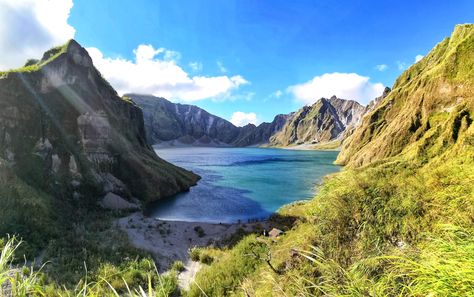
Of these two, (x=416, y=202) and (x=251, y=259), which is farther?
(x=251, y=259)

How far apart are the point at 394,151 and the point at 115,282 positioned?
6975 centimetres

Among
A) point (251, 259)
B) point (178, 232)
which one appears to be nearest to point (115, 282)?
point (251, 259)

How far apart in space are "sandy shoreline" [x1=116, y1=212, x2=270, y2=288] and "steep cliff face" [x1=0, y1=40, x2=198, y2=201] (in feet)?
36.2

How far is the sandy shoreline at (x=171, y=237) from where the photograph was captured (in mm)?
20242

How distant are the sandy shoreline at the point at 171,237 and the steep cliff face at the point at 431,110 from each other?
16.4 meters

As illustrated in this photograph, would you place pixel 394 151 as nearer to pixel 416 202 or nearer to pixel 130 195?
pixel 130 195

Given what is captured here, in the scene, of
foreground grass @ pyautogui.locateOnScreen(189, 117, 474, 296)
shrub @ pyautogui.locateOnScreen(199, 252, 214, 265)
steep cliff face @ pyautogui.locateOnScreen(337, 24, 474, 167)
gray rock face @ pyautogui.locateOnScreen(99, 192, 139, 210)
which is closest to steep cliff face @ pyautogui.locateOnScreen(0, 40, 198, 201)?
gray rock face @ pyautogui.locateOnScreen(99, 192, 139, 210)

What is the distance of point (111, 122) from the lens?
54.4 m

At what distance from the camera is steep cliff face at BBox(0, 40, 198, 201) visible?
35.6 metres

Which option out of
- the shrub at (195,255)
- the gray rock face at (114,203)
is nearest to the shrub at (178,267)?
the shrub at (195,255)

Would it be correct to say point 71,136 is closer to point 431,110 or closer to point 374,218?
point 374,218

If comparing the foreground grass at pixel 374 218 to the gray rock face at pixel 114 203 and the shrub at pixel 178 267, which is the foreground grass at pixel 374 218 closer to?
the shrub at pixel 178 267

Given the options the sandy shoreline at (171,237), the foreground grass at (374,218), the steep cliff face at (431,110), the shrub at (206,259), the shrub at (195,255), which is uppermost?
the steep cliff face at (431,110)

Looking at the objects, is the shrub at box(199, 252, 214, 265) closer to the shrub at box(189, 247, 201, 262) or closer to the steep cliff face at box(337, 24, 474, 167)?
the shrub at box(189, 247, 201, 262)
